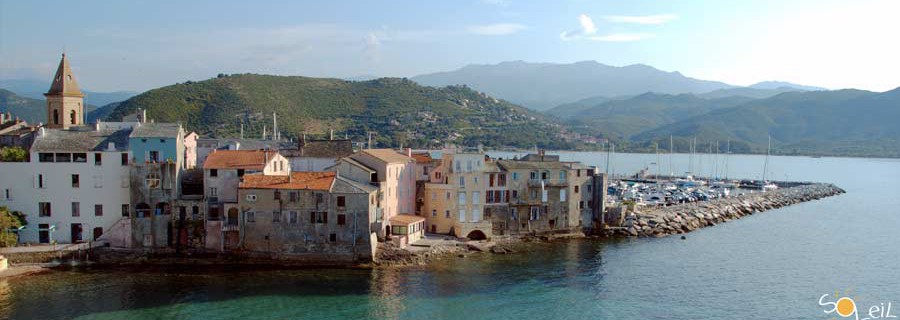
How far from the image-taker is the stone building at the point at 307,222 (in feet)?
147

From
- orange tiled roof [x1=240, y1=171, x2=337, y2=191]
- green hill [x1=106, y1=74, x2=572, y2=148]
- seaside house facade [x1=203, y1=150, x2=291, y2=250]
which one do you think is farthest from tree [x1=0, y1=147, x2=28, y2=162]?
green hill [x1=106, y1=74, x2=572, y2=148]

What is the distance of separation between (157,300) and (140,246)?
1054 centimetres

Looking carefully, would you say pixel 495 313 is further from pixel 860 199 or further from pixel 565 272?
pixel 860 199

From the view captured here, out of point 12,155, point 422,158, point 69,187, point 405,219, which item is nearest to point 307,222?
point 405,219

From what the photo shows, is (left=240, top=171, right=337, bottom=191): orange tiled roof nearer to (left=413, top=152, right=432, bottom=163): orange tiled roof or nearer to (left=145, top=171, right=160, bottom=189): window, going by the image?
(left=145, top=171, right=160, bottom=189): window

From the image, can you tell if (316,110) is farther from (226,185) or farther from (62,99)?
(226,185)

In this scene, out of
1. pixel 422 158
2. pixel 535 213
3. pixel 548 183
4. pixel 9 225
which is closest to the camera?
pixel 9 225

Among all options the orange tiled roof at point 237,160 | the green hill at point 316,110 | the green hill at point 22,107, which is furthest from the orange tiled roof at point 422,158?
the green hill at point 22,107

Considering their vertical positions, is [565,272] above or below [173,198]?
below

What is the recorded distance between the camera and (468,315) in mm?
35594

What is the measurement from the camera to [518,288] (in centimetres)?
4100

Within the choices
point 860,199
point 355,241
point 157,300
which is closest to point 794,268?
point 355,241

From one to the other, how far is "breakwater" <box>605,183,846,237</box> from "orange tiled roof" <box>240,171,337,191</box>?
28166 mm

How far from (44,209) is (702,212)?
6287 cm
